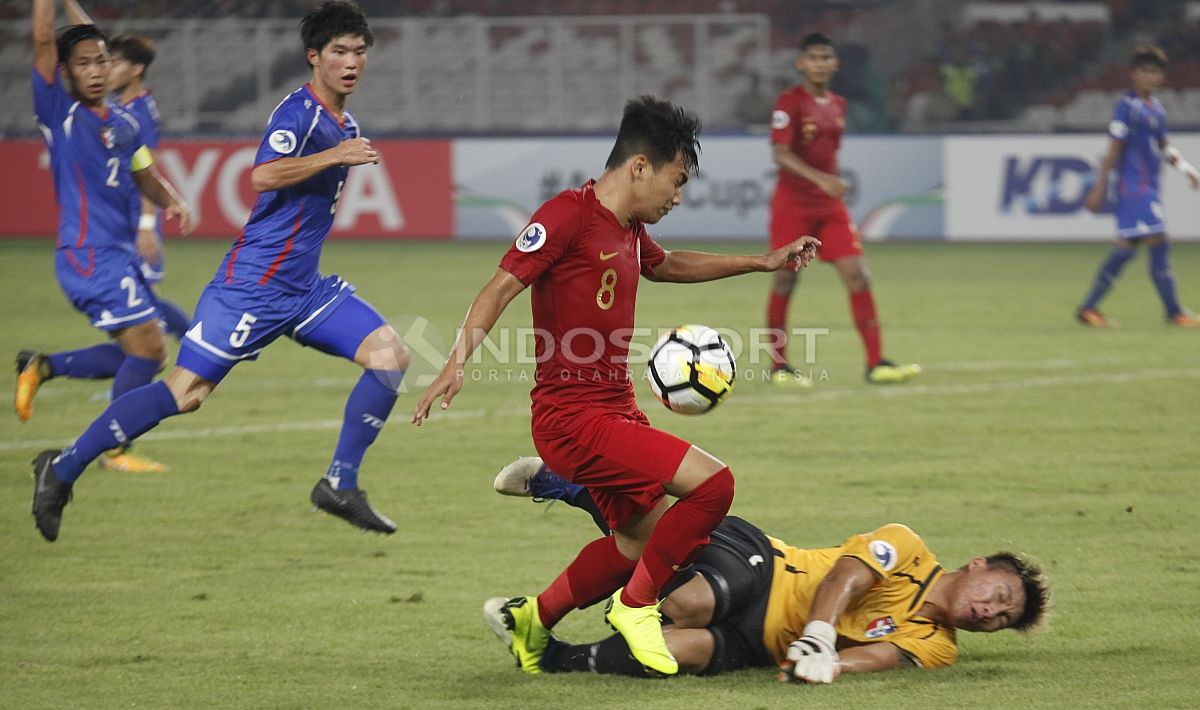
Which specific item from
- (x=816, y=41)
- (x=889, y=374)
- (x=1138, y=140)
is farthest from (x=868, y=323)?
(x=1138, y=140)

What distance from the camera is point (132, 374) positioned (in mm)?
7824

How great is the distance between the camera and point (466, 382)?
11.4 metres

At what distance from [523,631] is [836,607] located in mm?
1009

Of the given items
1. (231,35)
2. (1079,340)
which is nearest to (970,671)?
(1079,340)

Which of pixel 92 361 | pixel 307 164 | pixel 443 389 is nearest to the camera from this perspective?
pixel 443 389

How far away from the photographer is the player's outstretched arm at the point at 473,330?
4680mm

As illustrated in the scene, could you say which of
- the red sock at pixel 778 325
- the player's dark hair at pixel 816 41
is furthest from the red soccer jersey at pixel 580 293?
the red sock at pixel 778 325

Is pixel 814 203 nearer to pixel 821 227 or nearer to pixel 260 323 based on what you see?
pixel 821 227

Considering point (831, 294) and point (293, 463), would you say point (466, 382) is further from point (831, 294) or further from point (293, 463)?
point (831, 294)

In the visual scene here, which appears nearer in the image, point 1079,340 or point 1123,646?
point 1123,646

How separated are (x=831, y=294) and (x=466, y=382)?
6.14 m

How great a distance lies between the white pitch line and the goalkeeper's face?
5251 millimetres

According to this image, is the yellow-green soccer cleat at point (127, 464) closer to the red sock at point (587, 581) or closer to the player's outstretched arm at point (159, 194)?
the player's outstretched arm at point (159, 194)

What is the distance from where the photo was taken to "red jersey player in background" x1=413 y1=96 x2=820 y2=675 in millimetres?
4859
